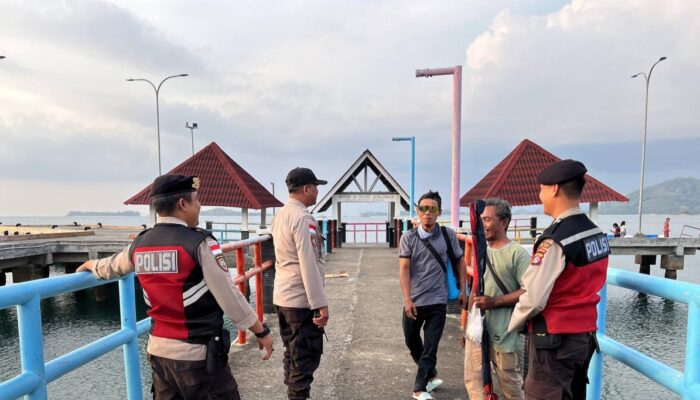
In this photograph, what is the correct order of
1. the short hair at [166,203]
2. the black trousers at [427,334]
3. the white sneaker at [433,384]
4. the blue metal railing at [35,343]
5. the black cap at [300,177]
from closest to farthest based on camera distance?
the blue metal railing at [35,343]
the short hair at [166,203]
the black cap at [300,177]
the black trousers at [427,334]
the white sneaker at [433,384]

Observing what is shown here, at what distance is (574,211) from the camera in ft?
6.56

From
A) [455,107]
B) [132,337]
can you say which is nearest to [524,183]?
[455,107]

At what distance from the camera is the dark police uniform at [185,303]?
1886 mm

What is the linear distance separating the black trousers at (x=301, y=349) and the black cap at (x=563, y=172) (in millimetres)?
1865

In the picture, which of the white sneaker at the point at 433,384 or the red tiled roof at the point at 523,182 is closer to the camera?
the white sneaker at the point at 433,384

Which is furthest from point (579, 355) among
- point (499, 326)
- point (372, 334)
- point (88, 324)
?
point (88, 324)

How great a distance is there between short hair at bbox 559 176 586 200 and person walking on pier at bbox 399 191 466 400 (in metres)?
1.39

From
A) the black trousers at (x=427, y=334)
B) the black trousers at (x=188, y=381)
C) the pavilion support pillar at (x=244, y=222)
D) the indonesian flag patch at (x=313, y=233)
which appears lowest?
the pavilion support pillar at (x=244, y=222)

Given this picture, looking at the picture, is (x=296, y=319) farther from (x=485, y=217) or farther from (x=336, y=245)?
(x=336, y=245)

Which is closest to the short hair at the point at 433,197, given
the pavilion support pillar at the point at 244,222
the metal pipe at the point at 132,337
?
the metal pipe at the point at 132,337

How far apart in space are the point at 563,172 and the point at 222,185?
58.1ft

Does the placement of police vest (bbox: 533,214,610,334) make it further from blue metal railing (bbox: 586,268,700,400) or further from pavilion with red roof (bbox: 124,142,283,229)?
pavilion with red roof (bbox: 124,142,283,229)

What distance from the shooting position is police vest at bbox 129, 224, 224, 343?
73.9 inches

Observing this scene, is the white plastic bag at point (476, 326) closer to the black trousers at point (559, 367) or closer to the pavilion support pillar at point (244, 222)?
the black trousers at point (559, 367)
